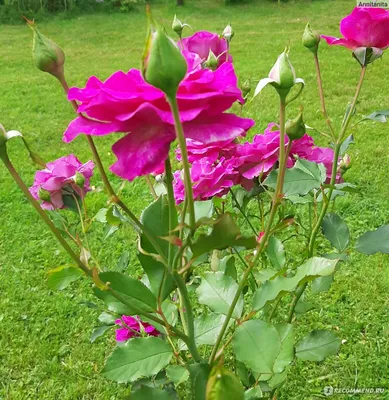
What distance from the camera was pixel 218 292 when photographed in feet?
2.02

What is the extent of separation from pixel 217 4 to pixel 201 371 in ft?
24.2

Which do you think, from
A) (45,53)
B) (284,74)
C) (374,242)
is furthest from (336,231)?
(45,53)

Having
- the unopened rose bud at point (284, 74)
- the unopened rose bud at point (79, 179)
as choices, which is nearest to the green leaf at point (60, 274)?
the unopened rose bud at point (79, 179)

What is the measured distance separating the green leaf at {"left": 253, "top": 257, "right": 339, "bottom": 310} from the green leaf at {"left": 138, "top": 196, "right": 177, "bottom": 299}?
94 millimetres

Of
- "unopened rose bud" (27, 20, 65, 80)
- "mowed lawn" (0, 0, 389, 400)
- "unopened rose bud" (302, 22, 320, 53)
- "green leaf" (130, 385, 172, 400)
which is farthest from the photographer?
"mowed lawn" (0, 0, 389, 400)

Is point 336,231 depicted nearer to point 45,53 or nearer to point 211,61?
point 211,61

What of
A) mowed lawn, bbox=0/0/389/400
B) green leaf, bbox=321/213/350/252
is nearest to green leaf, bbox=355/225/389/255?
green leaf, bbox=321/213/350/252

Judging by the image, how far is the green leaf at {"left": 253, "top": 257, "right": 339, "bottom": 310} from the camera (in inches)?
18.9

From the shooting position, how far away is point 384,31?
0.61 meters

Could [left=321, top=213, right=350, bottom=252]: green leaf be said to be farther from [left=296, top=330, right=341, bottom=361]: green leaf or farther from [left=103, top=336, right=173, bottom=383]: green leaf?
[left=103, top=336, right=173, bottom=383]: green leaf

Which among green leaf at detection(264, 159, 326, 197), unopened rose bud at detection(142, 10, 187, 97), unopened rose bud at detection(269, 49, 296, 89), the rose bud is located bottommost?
green leaf at detection(264, 159, 326, 197)

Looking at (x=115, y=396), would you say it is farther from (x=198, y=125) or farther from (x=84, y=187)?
(x=198, y=125)

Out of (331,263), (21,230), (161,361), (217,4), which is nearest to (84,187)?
(161,361)

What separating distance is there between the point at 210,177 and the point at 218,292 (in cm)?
13
